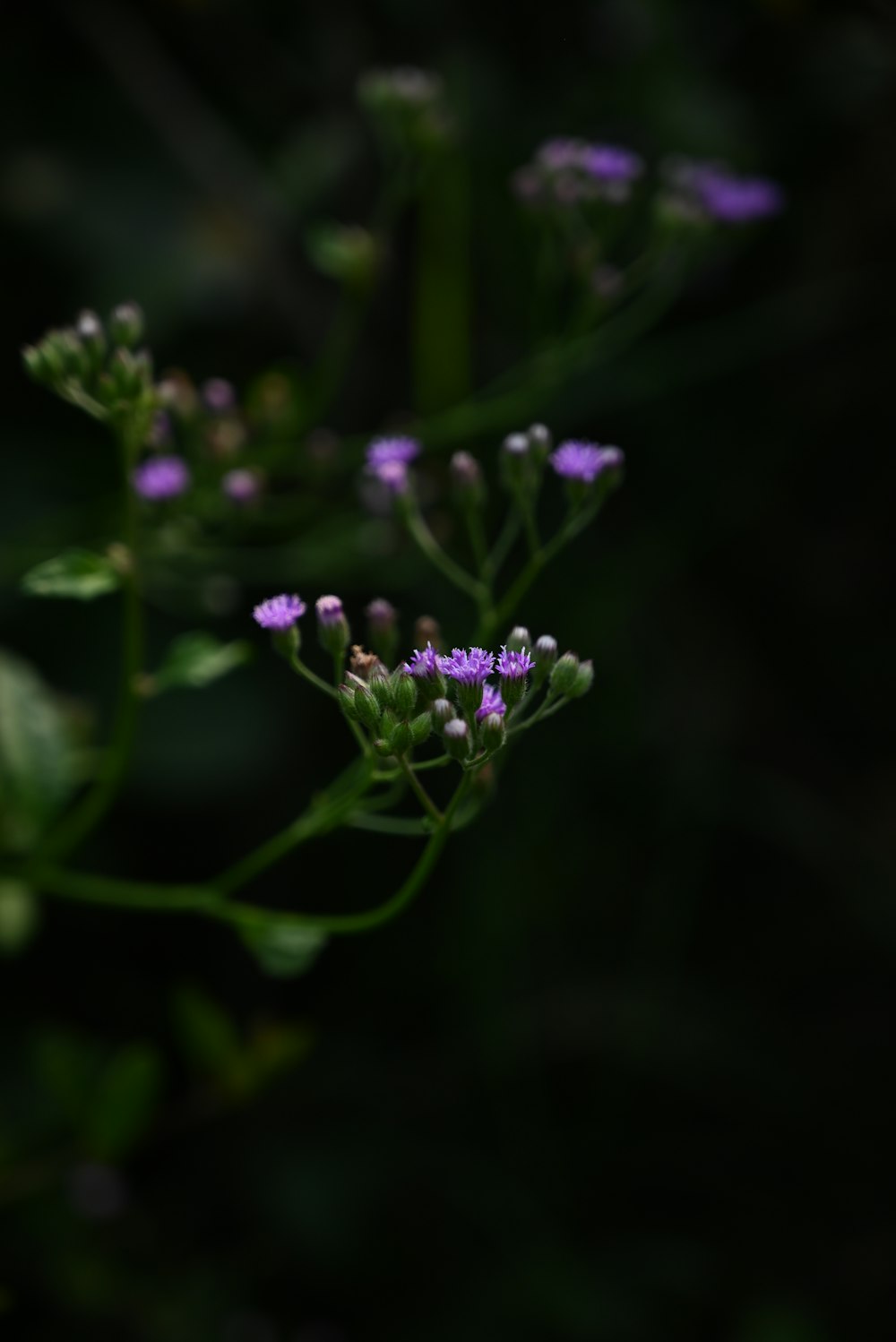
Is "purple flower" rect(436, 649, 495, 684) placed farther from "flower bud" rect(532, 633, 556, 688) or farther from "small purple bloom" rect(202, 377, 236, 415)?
"small purple bloom" rect(202, 377, 236, 415)

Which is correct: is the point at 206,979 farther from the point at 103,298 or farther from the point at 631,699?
the point at 103,298

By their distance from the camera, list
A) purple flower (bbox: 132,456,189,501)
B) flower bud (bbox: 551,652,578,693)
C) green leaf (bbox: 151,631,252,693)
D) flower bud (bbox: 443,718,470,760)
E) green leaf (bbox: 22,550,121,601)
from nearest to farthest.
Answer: flower bud (bbox: 443,718,470,760) → flower bud (bbox: 551,652,578,693) → green leaf (bbox: 22,550,121,601) → green leaf (bbox: 151,631,252,693) → purple flower (bbox: 132,456,189,501)

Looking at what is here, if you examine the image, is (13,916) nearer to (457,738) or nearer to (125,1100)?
(125,1100)

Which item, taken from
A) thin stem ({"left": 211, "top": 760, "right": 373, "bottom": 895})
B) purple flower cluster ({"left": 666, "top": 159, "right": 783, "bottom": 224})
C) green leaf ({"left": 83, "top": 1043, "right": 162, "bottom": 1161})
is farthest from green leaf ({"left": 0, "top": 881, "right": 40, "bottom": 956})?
purple flower cluster ({"left": 666, "top": 159, "right": 783, "bottom": 224})

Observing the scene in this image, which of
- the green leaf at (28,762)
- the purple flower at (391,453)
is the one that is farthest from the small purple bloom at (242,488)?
the green leaf at (28,762)

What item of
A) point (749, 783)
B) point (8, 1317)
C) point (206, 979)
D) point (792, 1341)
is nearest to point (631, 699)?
point (749, 783)

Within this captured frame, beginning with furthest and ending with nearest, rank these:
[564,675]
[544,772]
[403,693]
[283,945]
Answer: [544,772]
[283,945]
[564,675]
[403,693]

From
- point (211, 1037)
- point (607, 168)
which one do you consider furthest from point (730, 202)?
point (211, 1037)
